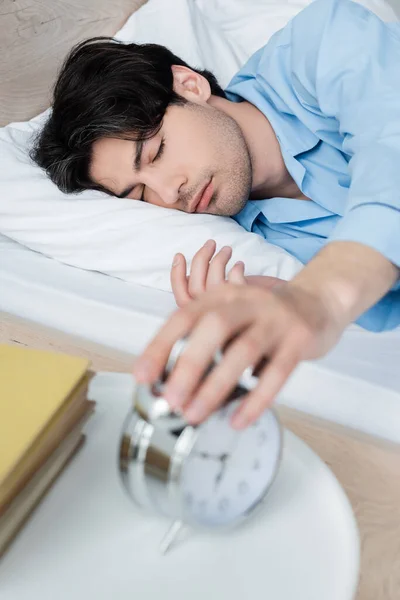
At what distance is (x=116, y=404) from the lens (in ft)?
2.05

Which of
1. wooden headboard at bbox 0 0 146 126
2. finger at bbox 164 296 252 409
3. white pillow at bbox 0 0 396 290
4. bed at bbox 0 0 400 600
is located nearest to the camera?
finger at bbox 164 296 252 409

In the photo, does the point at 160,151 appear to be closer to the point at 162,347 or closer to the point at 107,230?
the point at 107,230

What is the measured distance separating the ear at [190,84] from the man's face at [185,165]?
3.0 inches

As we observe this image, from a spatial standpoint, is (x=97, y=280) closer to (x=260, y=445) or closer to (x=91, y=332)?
(x=91, y=332)

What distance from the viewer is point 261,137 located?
4.03 feet

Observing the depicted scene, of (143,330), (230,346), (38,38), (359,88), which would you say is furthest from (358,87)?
(38,38)

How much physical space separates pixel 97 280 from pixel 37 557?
0.61 m

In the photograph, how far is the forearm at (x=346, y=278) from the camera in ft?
1.67

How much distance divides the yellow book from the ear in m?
0.79

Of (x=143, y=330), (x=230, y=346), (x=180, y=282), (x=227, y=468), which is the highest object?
(x=230, y=346)

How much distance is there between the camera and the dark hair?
111 cm

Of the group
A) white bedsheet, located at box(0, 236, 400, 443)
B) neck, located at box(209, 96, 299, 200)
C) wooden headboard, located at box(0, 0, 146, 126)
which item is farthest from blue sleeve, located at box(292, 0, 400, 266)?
wooden headboard, located at box(0, 0, 146, 126)

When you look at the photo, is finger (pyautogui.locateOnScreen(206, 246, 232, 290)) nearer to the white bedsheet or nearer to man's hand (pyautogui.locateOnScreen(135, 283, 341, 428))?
the white bedsheet

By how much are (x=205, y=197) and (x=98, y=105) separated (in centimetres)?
25
